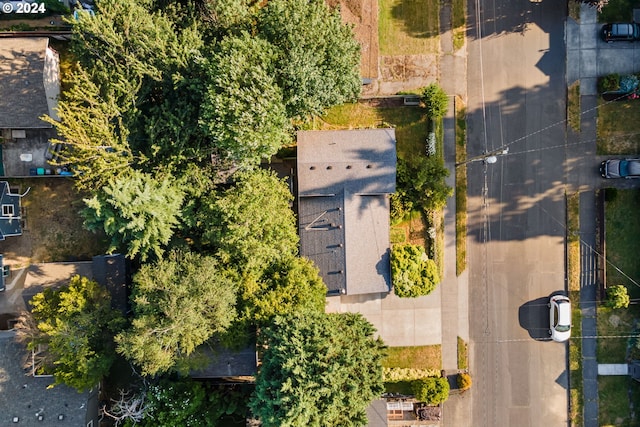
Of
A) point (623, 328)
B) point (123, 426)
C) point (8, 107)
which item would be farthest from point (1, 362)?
point (623, 328)

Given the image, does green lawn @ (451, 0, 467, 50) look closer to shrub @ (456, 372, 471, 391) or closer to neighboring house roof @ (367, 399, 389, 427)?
shrub @ (456, 372, 471, 391)

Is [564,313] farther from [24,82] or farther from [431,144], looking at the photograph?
[24,82]

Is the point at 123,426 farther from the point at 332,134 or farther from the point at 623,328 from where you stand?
the point at 623,328

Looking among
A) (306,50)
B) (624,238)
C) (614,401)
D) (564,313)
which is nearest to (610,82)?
(624,238)

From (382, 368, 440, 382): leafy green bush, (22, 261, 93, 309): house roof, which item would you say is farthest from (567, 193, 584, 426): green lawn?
(22, 261, 93, 309): house roof

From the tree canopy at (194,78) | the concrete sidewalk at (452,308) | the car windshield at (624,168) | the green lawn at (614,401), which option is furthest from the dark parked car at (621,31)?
the green lawn at (614,401)
